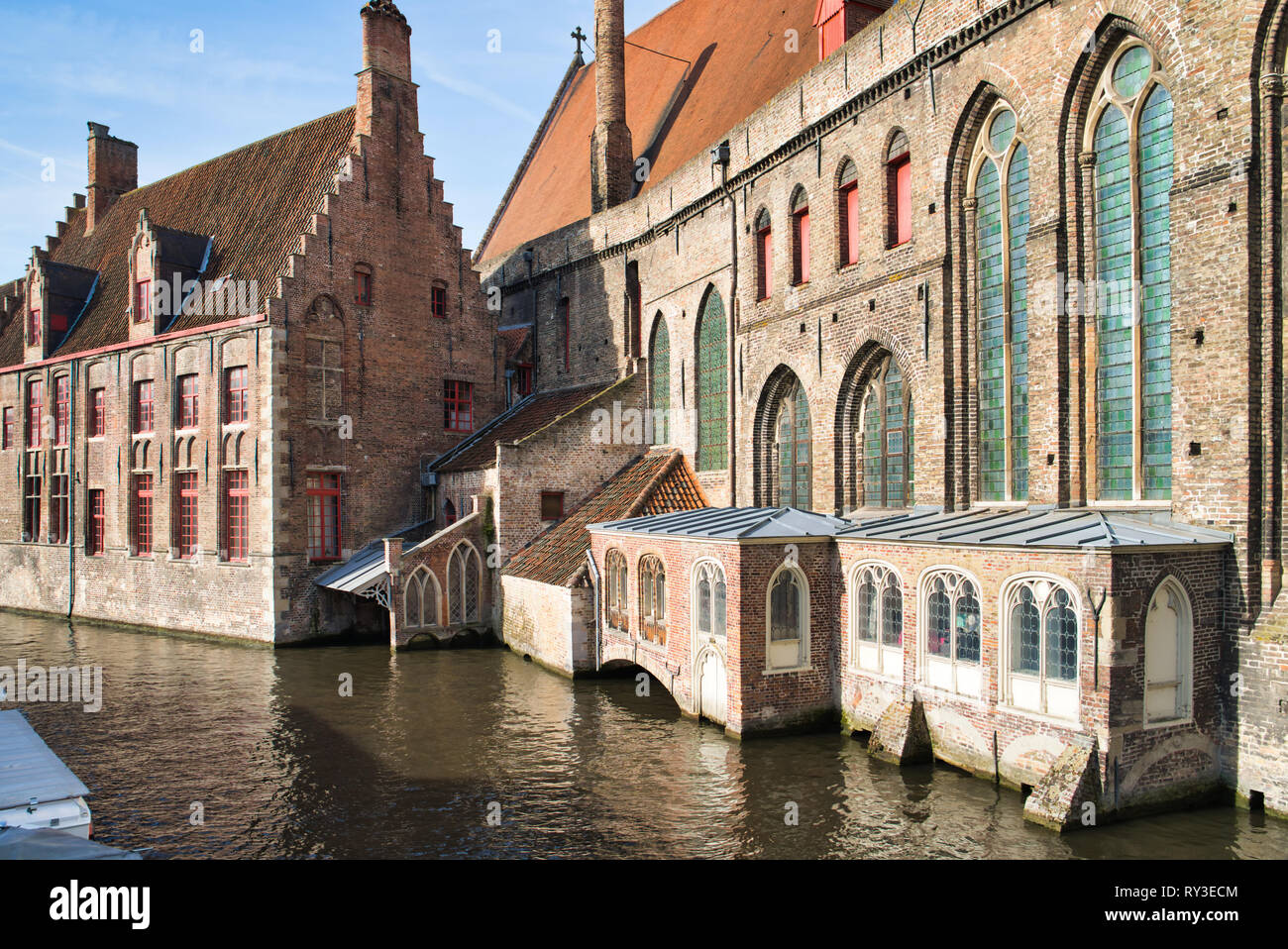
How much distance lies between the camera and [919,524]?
12188 millimetres

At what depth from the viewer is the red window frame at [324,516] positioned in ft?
72.3

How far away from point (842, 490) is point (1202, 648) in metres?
6.82

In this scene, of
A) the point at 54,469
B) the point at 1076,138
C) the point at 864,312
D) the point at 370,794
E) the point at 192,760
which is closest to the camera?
the point at 370,794

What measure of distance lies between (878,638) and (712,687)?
2452mm

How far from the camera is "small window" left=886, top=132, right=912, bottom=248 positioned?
14.4 meters

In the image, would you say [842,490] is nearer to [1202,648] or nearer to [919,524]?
[919,524]

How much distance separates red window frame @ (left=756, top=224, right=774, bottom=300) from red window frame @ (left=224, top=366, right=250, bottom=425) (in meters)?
12.3

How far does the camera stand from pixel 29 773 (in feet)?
26.6

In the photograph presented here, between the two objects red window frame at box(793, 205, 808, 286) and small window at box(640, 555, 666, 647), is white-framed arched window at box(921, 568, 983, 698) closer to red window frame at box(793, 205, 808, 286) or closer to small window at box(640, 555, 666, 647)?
small window at box(640, 555, 666, 647)

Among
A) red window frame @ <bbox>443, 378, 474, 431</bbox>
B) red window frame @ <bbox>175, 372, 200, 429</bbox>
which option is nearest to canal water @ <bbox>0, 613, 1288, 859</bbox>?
red window frame @ <bbox>175, 372, 200, 429</bbox>

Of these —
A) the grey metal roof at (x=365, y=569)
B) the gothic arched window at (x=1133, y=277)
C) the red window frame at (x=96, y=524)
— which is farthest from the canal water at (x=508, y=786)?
the red window frame at (x=96, y=524)

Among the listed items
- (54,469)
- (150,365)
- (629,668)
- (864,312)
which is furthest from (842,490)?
(54,469)

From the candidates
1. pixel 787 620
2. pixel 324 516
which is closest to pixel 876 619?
pixel 787 620

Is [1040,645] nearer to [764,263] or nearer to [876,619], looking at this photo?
[876,619]
